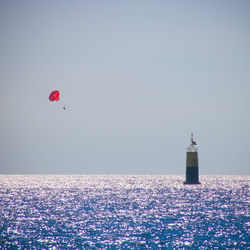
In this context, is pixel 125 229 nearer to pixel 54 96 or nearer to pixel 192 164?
pixel 54 96

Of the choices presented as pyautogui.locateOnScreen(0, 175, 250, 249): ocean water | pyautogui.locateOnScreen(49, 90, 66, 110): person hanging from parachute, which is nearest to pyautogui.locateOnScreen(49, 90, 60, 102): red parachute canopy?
pyautogui.locateOnScreen(49, 90, 66, 110): person hanging from parachute

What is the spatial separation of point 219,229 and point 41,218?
19.3 m

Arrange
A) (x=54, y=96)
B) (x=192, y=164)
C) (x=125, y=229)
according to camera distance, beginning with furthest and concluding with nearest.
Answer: (x=192, y=164) → (x=54, y=96) → (x=125, y=229)

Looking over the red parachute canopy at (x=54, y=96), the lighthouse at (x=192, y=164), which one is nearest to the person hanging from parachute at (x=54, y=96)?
the red parachute canopy at (x=54, y=96)

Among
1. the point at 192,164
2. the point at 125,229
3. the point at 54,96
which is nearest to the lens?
the point at 125,229

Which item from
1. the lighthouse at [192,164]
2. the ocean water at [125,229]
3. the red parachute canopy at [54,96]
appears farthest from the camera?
the lighthouse at [192,164]

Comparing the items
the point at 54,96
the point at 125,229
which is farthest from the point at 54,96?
the point at 125,229

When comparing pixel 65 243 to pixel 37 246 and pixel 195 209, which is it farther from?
pixel 195 209

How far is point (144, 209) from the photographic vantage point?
206ft

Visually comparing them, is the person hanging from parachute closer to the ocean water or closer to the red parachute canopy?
the red parachute canopy

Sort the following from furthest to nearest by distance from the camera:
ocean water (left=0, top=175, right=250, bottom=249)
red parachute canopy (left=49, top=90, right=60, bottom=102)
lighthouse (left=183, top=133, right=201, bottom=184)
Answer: lighthouse (left=183, top=133, right=201, bottom=184), red parachute canopy (left=49, top=90, right=60, bottom=102), ocean water (left=0, top=175, right=250, bottom=249)

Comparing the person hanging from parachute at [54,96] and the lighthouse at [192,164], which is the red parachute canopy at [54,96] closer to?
the person hanging from parachute at [54,96]

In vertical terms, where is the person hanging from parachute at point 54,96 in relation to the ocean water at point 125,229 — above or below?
above

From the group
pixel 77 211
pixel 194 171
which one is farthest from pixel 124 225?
pixel 194 171
